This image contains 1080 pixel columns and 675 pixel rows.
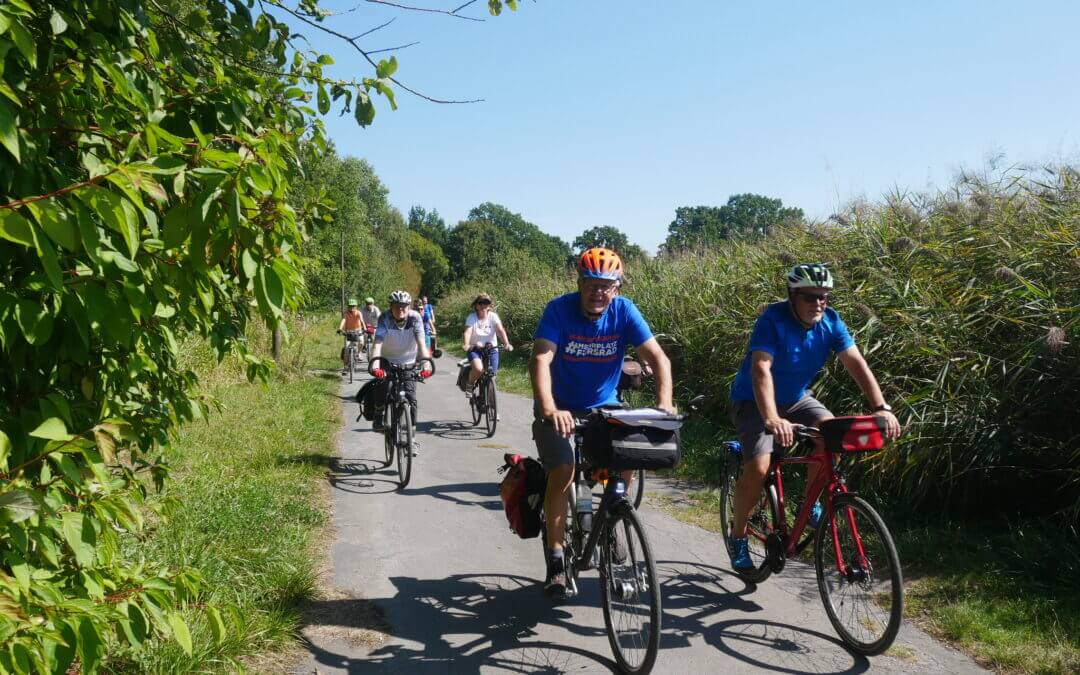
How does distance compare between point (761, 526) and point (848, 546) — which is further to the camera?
point (761, 526)

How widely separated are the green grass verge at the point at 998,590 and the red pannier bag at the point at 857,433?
112 cm

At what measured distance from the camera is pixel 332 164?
1056 inches

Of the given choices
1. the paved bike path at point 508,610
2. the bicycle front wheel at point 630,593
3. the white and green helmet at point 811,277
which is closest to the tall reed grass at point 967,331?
the paved bike path at point 508,610

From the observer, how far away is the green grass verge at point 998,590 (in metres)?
3.90

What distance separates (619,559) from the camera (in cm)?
386

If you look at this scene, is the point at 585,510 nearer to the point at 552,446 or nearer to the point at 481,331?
the point at 552,446

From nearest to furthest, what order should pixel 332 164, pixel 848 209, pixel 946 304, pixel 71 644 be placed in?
pixel 71 644, pixel 946 304, pixel 848 209, pixel 332 164

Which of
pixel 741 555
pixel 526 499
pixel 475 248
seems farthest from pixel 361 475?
pixel 475 248

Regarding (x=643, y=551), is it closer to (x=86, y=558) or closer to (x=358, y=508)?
(x=86, y=558)

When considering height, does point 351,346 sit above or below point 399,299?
below

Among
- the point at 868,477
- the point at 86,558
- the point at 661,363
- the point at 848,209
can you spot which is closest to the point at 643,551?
the point at 661,363

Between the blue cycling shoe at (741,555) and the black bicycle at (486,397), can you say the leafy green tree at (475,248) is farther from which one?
the blue cycling shoe at (741,555)

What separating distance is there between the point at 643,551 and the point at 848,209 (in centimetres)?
715

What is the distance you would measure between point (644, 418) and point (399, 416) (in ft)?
15.5
